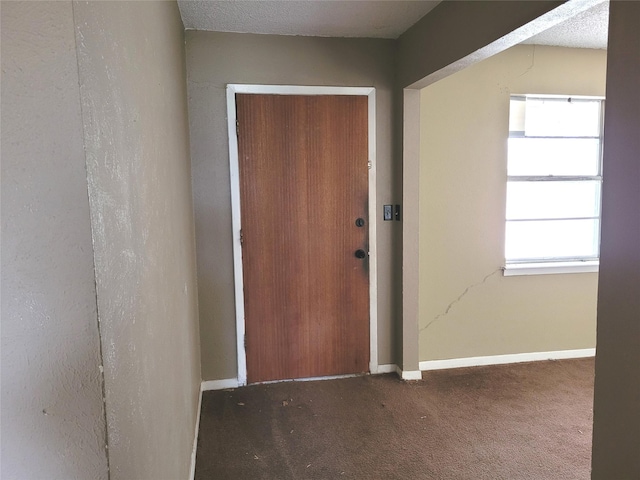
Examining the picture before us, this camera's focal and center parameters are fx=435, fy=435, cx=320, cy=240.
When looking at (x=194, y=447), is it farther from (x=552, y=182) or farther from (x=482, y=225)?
(x=552, y=182)

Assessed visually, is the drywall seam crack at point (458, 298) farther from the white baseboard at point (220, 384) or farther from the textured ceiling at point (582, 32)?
the textured ceiling at point (582, 32)

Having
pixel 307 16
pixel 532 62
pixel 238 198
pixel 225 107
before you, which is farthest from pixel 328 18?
pixel 532 62

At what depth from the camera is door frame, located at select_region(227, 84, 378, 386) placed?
2.75 m

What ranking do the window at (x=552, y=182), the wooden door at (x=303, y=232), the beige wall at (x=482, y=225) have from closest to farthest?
the wooden door at (x=303, y=232)
the beige wall at (x=482, y=225)
the window at (x=552, y=182)

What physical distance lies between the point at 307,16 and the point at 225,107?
0.73m

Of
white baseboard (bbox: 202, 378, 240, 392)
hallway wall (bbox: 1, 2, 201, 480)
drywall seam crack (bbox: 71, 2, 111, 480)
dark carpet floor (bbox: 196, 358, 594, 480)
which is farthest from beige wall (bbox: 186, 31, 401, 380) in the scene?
drywall seam crack (bbox: 71, 2, 111, 480)

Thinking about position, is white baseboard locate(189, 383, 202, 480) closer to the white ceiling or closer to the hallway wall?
the hallway wall

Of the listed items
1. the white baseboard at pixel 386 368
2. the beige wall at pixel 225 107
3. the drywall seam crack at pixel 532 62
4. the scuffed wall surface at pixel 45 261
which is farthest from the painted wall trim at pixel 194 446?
the drywall seam crack at pixel 532 62

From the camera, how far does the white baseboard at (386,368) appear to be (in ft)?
10.2

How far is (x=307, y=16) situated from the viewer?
2.44 meters

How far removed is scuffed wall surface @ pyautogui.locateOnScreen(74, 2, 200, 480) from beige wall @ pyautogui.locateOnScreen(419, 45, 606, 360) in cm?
190

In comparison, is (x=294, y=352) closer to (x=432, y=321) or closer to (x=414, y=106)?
(x=432, y=321)

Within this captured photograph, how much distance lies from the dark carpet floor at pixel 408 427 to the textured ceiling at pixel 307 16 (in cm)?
228

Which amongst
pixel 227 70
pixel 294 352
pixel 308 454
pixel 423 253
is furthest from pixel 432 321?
pixel 227 70
